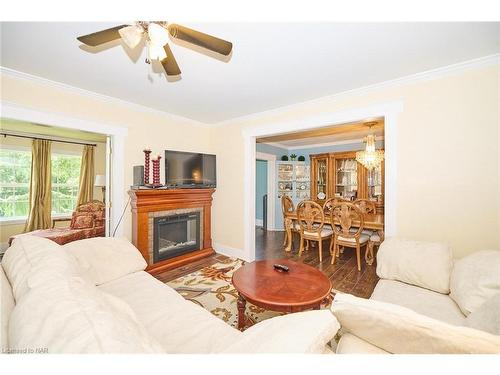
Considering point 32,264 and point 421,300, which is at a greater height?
point 32,264

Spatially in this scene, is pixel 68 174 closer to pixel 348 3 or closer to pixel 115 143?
pixel 115 143

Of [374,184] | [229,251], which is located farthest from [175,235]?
[374,184]

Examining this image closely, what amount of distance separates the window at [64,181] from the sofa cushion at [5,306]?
4.97 meters

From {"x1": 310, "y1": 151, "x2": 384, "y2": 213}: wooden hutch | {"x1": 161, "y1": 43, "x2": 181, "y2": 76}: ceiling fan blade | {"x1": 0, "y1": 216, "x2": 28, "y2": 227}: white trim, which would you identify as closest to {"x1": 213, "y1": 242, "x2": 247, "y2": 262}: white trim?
{"x1": 161, "y1": 43, "x2": 181, "y2": 76}: ceiling fan blade

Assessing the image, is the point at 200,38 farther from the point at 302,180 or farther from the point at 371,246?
the point at 302,180

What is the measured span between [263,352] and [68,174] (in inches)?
243

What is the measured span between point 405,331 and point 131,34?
76.8 inches

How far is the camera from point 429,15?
0.98m

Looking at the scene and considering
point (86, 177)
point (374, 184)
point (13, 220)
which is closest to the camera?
point (13, 220)

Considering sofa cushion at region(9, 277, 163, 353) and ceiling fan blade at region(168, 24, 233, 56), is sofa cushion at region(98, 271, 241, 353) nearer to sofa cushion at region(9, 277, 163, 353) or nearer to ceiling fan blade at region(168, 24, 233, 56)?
sofa cushion at region(9, 277, 163, 353)

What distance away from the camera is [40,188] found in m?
4.44

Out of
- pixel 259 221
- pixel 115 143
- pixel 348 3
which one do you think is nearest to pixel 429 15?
pixel 348 3

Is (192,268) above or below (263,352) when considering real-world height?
below

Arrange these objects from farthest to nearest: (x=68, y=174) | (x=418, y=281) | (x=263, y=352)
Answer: (x=68, y=174), (x=418, y=281), (x=263, y=352)
